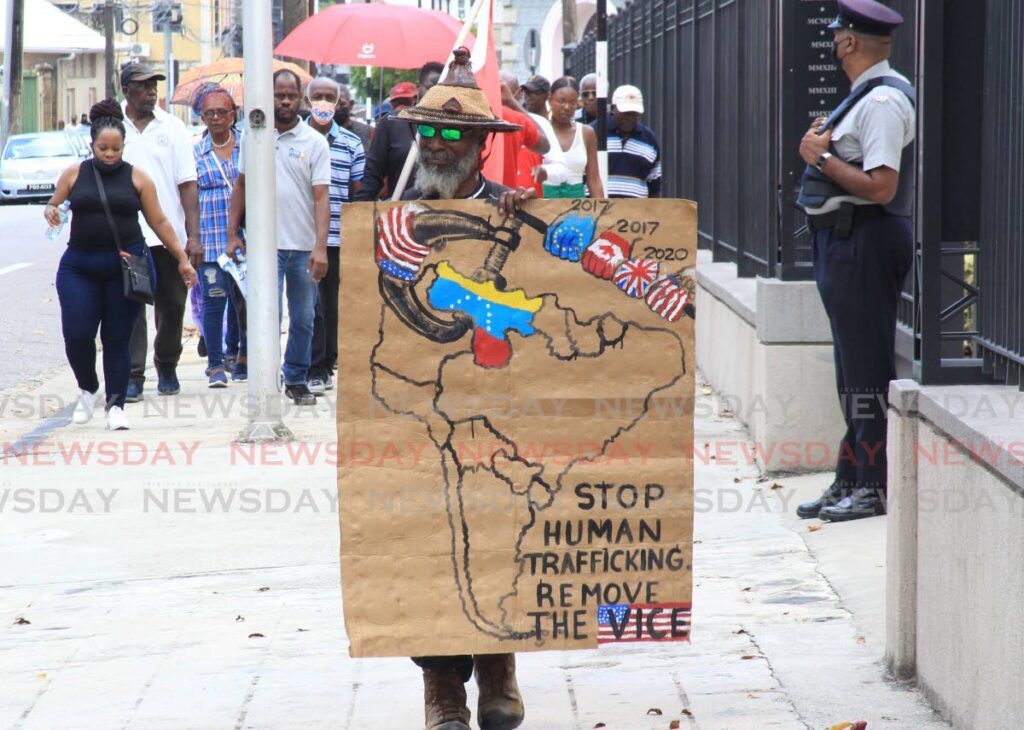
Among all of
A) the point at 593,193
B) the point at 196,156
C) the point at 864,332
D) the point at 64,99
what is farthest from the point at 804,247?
the point at 64,99

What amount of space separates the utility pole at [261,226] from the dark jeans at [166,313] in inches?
85.3

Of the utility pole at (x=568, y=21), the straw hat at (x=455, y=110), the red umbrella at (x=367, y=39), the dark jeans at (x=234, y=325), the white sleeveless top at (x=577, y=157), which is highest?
the utility pole at (x=568, y=21)

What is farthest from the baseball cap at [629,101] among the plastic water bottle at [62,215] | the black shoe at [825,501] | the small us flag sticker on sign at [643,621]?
the small us flag sticker on sign at [643,621]

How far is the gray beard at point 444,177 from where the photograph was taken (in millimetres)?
4953

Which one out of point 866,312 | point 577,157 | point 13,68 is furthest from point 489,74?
point 13,68

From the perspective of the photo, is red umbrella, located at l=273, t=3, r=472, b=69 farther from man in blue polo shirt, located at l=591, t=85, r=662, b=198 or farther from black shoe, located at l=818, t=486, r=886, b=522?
black shoe, located at l=818, t=486, r=886, b=522

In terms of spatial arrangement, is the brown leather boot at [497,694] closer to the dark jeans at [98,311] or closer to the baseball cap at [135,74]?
the dark jeans at [98,311]

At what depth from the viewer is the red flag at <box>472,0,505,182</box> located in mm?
7039

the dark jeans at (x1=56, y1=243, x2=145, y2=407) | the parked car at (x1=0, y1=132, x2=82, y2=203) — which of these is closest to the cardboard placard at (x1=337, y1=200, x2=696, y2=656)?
the dark jeans at (x1=56, y1=243, x2=145, y2=407)

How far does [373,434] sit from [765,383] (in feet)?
14.3

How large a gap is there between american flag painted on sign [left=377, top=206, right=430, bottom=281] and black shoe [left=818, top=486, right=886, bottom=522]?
3326 mm

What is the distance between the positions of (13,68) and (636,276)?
162ft

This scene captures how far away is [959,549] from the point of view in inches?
184

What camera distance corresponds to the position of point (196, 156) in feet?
41.7
